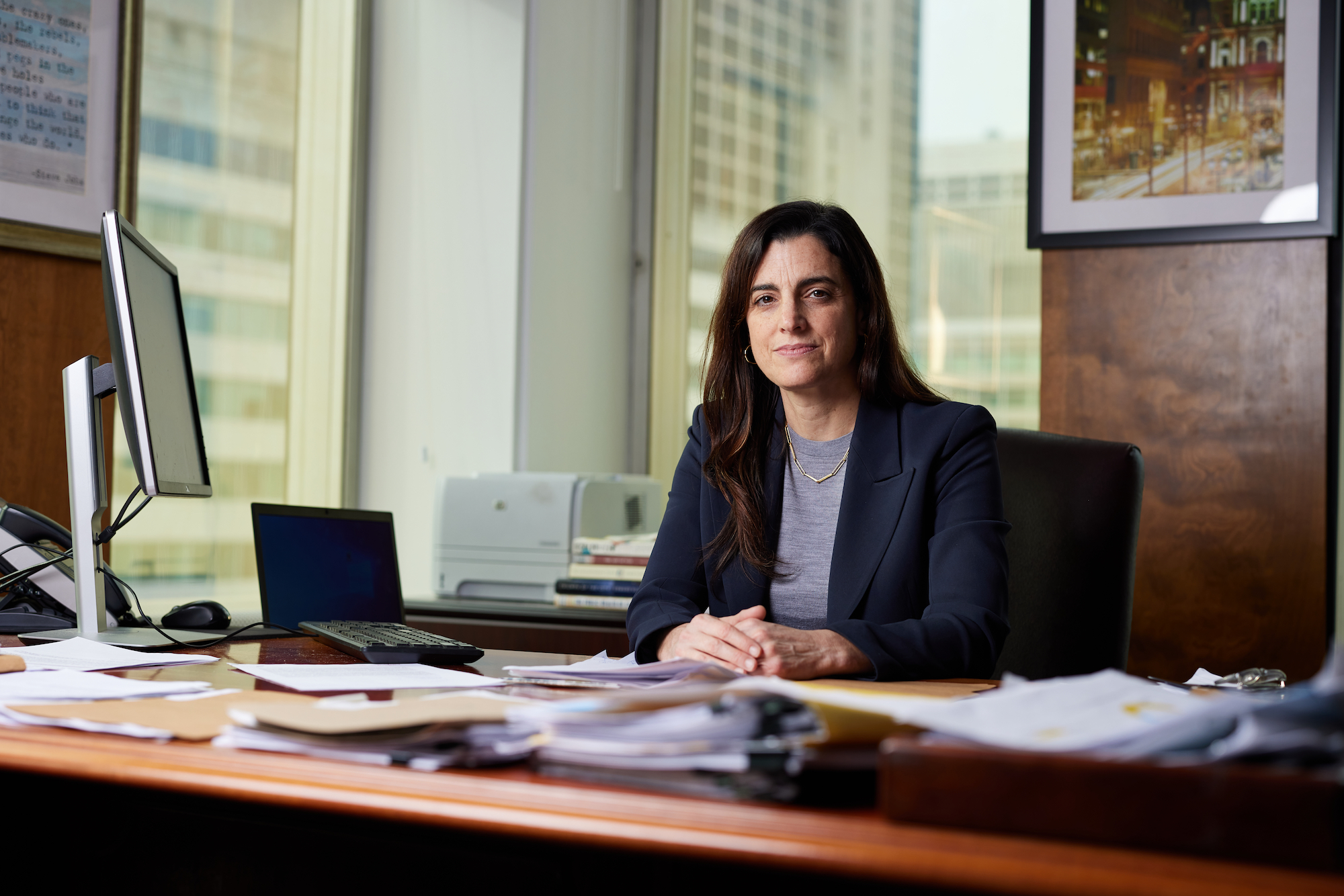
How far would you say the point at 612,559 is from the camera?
8.46 ft

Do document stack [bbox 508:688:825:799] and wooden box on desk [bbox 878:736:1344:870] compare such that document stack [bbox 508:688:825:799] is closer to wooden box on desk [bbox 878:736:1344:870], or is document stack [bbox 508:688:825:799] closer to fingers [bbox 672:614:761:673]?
wooden box on desk [bbox 878:736:1344:870]

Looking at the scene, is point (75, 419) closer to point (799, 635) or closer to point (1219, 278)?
point (799, 635)

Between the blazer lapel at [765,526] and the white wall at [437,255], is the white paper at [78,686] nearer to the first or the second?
the blazer lapel at [765,526]

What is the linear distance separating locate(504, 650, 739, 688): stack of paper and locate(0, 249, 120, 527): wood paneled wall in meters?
1.63

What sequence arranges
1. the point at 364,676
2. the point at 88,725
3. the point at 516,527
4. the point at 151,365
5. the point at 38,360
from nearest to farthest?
the point at 88,725 < the point at 364,676 < the point at 151,365 < the point at 38,360 < the point at 516,527

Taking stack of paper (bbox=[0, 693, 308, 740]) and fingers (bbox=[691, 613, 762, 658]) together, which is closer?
stack of paper (bbox=[0, 693, 308, 740])

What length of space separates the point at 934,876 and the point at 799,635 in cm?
74

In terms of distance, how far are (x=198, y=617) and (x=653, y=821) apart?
127 cm

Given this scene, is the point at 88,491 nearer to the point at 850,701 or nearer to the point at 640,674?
the point at 640,674

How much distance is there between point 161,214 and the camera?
3039 millimetres

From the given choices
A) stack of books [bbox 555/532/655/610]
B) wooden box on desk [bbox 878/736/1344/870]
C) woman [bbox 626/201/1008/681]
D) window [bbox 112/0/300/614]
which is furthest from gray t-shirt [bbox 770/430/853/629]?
window [bbox 112/0/300/614]

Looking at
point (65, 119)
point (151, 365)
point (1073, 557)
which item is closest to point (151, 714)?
point (151, 365)

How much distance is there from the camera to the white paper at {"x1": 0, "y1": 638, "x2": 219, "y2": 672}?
1.21 m

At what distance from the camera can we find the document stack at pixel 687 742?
0.64m
